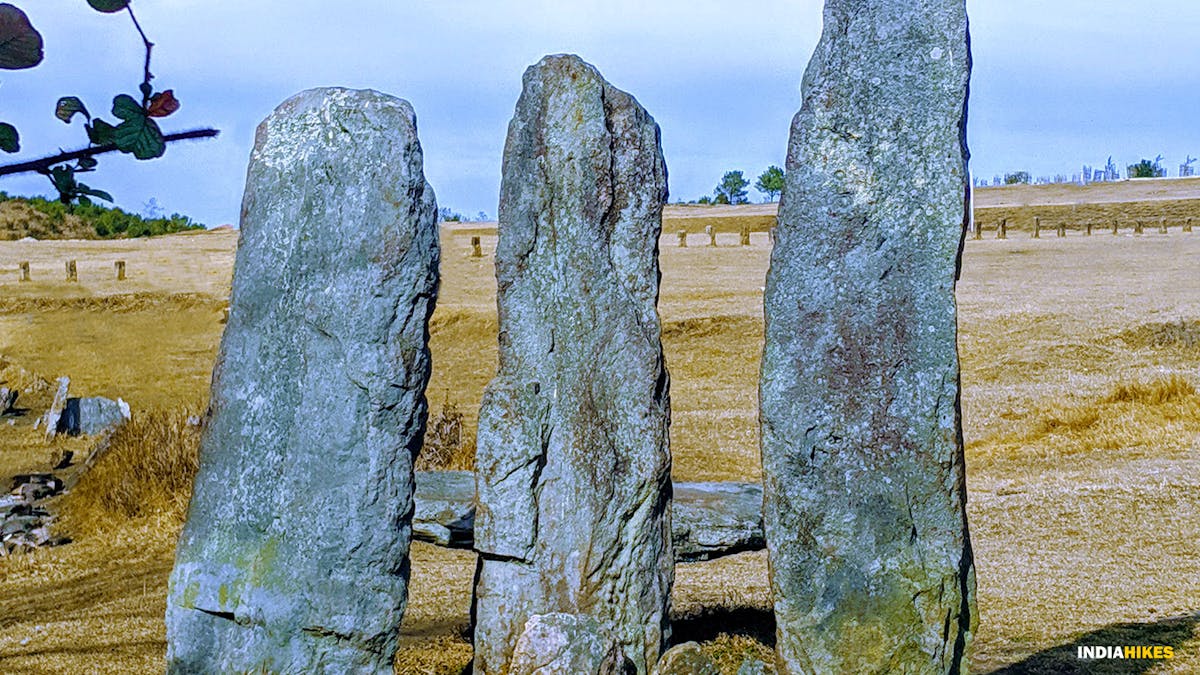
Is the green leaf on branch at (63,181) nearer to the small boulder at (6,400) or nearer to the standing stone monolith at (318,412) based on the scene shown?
the standing stone monolith at (318,412)

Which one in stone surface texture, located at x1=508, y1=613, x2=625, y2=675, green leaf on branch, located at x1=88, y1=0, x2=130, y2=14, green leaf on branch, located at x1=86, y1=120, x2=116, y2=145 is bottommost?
stone surface texture, located at x1=508, y1=613, x2=625, y2=675

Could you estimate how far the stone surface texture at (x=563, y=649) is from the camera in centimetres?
595

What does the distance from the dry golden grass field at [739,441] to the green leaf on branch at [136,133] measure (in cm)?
567

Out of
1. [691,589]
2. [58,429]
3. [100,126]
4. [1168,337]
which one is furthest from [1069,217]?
[100,126]

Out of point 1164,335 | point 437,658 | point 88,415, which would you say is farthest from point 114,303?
point 437,658

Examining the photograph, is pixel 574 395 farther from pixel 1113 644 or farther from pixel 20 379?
pixel 20 379

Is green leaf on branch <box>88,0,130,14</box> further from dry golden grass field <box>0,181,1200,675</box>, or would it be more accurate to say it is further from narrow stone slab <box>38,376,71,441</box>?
narrow stone slab <box>38,376,71,441</box>

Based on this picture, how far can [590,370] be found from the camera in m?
6.62

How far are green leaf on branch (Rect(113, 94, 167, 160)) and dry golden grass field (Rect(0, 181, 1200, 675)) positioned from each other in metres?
5.67

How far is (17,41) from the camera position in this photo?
1.38 metres

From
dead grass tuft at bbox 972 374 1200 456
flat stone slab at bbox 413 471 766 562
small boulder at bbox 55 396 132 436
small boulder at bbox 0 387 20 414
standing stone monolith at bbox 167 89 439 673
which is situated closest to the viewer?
standing stone monolith at bbox 167 89 439 673

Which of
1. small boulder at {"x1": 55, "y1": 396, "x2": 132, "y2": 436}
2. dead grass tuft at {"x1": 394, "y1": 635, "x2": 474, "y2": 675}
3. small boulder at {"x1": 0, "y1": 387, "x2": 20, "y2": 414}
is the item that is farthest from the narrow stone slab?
dead grass tuft at {"x1": 394, "y1": 635, "x2": 474, "y2": 675}

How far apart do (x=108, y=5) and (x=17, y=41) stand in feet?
0.31

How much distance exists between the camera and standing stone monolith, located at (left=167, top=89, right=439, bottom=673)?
5.18m
